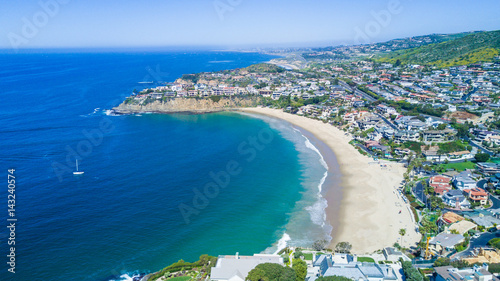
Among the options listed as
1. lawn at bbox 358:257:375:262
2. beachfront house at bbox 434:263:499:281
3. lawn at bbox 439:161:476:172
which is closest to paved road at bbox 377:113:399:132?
lawn at bbox 439:161:476:172

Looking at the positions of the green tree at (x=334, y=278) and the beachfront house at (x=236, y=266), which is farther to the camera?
the beachfront house at (x=236, y=266)

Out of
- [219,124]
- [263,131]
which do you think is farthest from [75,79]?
[263,131]

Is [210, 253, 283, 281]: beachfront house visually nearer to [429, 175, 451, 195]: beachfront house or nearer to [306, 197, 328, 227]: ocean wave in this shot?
[306, 197, 328, 227]: ocean wave

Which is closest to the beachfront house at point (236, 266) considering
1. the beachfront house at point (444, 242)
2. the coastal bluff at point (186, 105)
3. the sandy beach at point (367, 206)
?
the sandy beach at point (367, 206)

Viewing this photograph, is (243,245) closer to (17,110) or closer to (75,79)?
(17,110)

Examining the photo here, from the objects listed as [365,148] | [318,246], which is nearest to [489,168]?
[365,148]

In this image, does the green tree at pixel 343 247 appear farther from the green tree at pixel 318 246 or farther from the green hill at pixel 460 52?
the green hill at pixel 460 52

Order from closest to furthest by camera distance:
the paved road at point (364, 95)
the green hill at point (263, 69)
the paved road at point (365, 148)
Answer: the paved road at point (365, 148) < the paved road at point (364, 95) < the green hill at point (263, 69)
